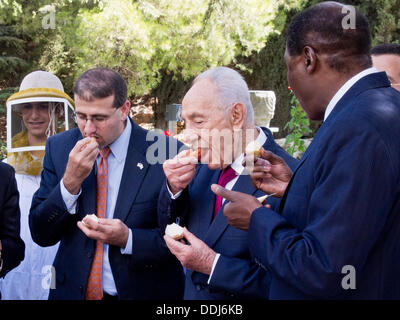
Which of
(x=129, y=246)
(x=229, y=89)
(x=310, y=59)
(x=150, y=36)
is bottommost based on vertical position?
(x=129, y=246)

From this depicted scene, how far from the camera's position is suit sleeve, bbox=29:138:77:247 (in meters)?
2.81

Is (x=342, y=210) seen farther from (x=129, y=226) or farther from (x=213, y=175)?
(x=129, y=226)

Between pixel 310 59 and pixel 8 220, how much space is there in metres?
2.01

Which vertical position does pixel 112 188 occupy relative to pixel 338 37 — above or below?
below

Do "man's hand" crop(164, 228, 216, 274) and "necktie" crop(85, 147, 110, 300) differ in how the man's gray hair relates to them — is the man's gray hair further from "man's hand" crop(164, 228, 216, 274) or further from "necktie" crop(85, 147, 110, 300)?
"necktie" crop(85, 147, 110, 300)

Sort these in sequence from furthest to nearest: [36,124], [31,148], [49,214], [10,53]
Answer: [10,53] → [36,124] → [31,148] → [49,214]

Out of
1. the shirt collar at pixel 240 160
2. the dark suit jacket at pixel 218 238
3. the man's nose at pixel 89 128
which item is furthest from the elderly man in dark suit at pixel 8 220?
the shirt collar at pixel 240 160

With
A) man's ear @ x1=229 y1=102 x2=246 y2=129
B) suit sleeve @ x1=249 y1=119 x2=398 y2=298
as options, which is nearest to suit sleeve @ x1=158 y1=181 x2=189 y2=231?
man's ear @ x1=229 y1=102 x2=246 y2=129

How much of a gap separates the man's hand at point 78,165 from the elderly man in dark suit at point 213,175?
1.71 ft

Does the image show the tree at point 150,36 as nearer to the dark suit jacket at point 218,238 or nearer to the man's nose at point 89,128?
the man's nose at point 89,128

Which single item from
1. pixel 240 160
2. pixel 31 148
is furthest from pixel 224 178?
pixel 31 148

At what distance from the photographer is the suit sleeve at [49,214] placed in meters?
2.81

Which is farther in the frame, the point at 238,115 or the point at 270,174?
the point at 238,115

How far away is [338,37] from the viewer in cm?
169
